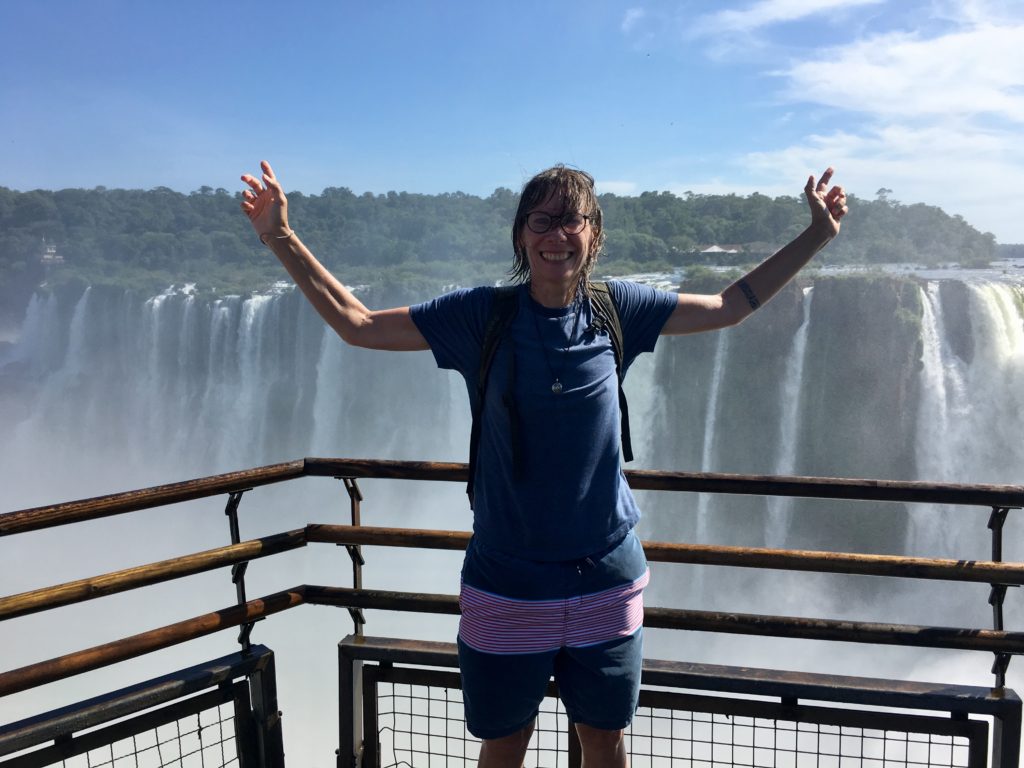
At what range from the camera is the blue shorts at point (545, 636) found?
163 centimetres

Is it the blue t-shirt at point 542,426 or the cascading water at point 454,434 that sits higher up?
the blue t-shirt at point 542,426

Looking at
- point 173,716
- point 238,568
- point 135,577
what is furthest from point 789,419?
point 135,577

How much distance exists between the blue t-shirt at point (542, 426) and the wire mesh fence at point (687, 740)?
22.4 inches

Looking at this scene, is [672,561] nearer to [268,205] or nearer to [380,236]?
[268,205]

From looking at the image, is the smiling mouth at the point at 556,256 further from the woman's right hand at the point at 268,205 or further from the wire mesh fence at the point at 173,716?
the wire mesh fence at the point at 173,716

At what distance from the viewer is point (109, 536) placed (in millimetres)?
23031

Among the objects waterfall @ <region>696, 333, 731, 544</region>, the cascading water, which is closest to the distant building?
the cascading water

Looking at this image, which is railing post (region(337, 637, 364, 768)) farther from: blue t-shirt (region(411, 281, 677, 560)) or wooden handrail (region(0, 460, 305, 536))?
blue t-shirt (region(411, 281, 677, 560))

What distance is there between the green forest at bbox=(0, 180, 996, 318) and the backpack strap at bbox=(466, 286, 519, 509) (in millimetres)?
21532

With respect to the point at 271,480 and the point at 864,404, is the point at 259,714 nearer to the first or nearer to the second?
the point at 271,480

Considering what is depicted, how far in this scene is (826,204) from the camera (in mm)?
1872

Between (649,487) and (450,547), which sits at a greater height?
(649,487)

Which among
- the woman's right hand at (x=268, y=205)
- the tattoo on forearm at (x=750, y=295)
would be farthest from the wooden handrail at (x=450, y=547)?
the woman's right hand at (x=268, y=205)

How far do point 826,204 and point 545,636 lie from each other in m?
1.07
